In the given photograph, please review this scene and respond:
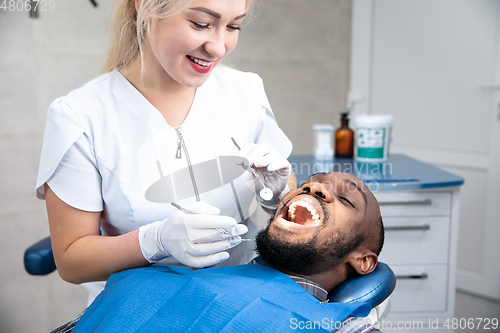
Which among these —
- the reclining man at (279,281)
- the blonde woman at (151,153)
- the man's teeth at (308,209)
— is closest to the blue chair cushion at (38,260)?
the blonde woman at (151,153)

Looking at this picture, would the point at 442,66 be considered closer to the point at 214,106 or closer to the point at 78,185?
the point at 214,106

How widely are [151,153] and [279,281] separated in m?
0.48

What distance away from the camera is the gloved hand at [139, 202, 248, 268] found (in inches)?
36.4

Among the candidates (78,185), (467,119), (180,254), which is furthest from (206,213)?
(467,119)

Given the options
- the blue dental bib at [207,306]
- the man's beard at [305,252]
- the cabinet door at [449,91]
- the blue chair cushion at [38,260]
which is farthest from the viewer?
the cabinet door at [449,91]

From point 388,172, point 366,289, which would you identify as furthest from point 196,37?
point 388,172

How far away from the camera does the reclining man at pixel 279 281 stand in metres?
0.84

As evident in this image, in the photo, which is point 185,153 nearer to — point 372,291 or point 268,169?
point 268,169

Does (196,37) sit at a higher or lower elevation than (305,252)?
higher

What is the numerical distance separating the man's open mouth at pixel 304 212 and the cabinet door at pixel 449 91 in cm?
187

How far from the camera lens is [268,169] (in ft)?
A: 3.63

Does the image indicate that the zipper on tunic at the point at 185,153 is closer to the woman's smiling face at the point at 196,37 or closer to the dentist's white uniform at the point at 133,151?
the dentist's white uniform at the point at 133,151

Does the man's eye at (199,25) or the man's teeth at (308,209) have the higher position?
the man's eye at (199,25)

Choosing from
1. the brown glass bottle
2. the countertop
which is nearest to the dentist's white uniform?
the countertop
